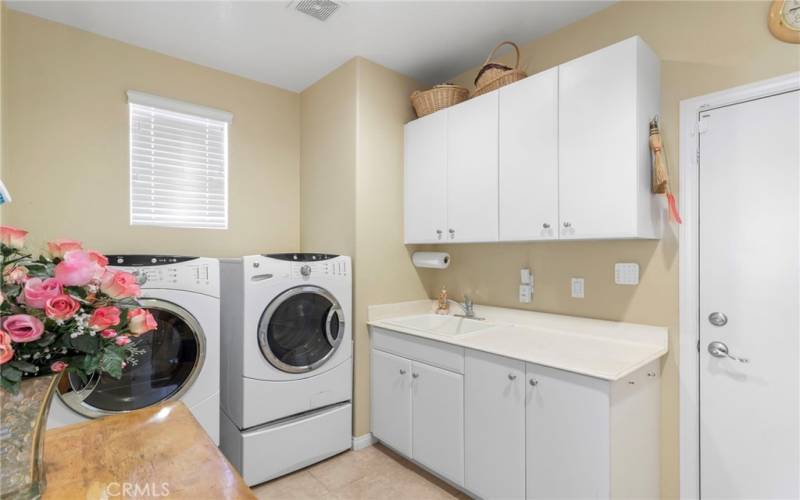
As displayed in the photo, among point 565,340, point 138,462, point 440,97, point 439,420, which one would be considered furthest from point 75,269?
point 440,97

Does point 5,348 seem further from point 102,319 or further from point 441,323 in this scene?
point 441,323

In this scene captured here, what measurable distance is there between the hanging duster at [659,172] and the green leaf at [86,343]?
6.93 feet

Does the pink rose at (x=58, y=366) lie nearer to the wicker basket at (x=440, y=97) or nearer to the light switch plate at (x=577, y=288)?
the light switch plate at (x=577, y=288)

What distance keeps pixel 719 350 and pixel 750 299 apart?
26 cm

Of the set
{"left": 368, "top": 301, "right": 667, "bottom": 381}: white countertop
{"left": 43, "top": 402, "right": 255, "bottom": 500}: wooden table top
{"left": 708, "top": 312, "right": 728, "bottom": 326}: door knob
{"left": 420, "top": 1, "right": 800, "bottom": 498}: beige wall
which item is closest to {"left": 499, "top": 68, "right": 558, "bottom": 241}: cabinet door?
{"left": 420, "top": 1, "right": 800, "bottom": 498}: beige wall

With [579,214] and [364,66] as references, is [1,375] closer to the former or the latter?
[579,214]

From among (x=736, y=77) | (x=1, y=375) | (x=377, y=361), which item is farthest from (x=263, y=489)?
(x=736, y=77)

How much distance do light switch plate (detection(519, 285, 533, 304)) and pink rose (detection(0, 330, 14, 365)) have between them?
234cm

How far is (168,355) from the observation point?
205cm

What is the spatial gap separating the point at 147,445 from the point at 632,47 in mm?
2366

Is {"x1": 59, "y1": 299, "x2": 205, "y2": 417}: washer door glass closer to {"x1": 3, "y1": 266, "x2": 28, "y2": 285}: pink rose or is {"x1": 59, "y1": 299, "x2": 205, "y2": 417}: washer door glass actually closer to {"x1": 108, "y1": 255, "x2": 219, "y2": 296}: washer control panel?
{"x1": 108, "y1": 255, "x2": 219, "y2": 296}: washer control panel

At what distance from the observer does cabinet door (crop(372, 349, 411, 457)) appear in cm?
242

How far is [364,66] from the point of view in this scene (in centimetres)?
273

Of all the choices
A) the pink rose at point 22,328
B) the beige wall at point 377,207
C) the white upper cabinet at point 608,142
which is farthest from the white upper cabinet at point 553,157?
the pink rose at point 22,328
